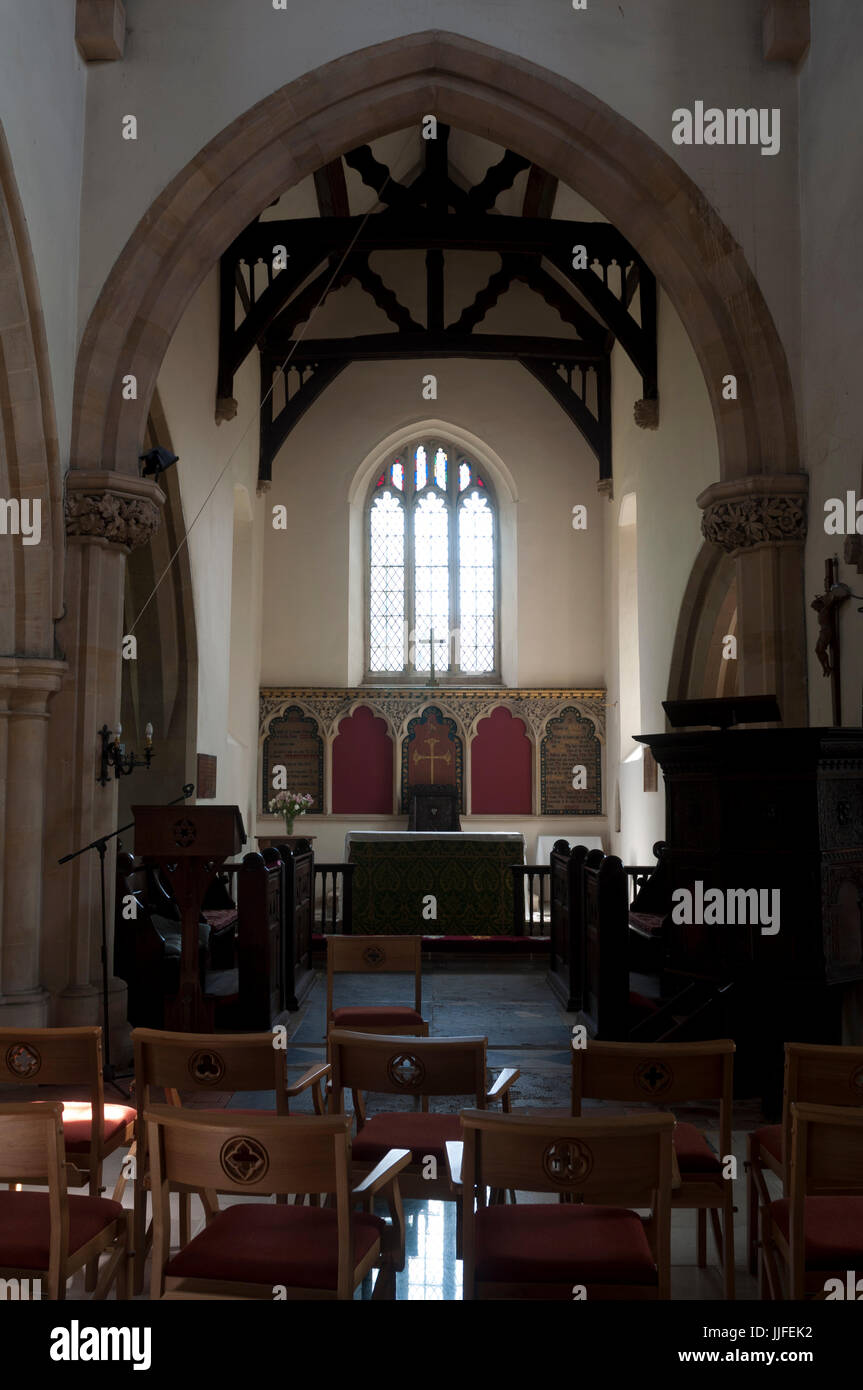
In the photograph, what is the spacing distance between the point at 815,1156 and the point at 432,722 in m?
11.0

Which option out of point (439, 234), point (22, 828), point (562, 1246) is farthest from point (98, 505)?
point (439, 234)

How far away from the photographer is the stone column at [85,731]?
18.0 ft

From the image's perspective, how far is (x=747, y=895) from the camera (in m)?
4.53

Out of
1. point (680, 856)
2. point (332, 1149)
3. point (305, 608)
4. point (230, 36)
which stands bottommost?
point (332, 1149)

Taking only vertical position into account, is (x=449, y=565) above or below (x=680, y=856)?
above

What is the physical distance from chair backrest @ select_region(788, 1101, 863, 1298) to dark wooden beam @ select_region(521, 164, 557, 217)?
417 inches

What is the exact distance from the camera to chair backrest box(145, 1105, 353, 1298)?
198 centimetres

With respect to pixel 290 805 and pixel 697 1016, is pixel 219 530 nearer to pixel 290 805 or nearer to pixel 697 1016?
pixel 290 805

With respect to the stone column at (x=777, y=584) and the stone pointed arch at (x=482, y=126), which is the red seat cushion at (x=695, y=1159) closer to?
the stone column at (x=777, y=584)

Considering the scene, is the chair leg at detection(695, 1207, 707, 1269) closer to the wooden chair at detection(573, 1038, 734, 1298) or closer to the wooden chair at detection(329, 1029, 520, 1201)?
the wooden chair at detection(573, 1038, 734, 1298)

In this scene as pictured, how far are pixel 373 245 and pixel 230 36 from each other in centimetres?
319

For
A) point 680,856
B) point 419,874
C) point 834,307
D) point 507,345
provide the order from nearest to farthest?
point 680,856, point 834,307, point 419,874, point 507,345
